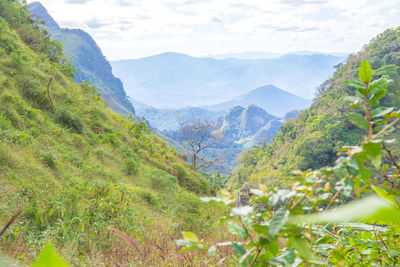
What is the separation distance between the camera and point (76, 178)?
5988 millimetres

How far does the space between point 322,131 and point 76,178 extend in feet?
115

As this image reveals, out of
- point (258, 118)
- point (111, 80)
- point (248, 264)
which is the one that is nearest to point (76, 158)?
point (248, 264)

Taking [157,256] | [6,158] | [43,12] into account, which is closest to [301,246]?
[157,256]

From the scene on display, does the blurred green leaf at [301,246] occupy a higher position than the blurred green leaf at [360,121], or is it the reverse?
the blurred green leaf at [360,121]

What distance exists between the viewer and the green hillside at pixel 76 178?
261cm

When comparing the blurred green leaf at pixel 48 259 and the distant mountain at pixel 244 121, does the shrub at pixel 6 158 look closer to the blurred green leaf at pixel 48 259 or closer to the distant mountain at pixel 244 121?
the blurred green leaf at pixel 48 259

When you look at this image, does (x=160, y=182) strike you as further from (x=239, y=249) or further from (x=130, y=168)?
(x=239, y=249)

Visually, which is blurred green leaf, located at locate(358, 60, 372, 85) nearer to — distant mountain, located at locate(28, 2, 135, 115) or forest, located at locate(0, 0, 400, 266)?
forest, located at locate(0, 0, 400, 266)

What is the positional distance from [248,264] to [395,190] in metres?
0.47

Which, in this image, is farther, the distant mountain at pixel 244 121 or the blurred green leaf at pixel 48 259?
the distant mountain at pixel 244 121

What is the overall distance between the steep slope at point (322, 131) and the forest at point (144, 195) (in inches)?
771

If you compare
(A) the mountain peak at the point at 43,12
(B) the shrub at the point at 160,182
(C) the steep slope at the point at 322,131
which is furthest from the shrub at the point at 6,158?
(A) the mountain peak at the point at 43,12

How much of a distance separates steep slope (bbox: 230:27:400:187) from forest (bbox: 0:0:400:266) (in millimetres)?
19584

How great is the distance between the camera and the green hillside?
2609mm
